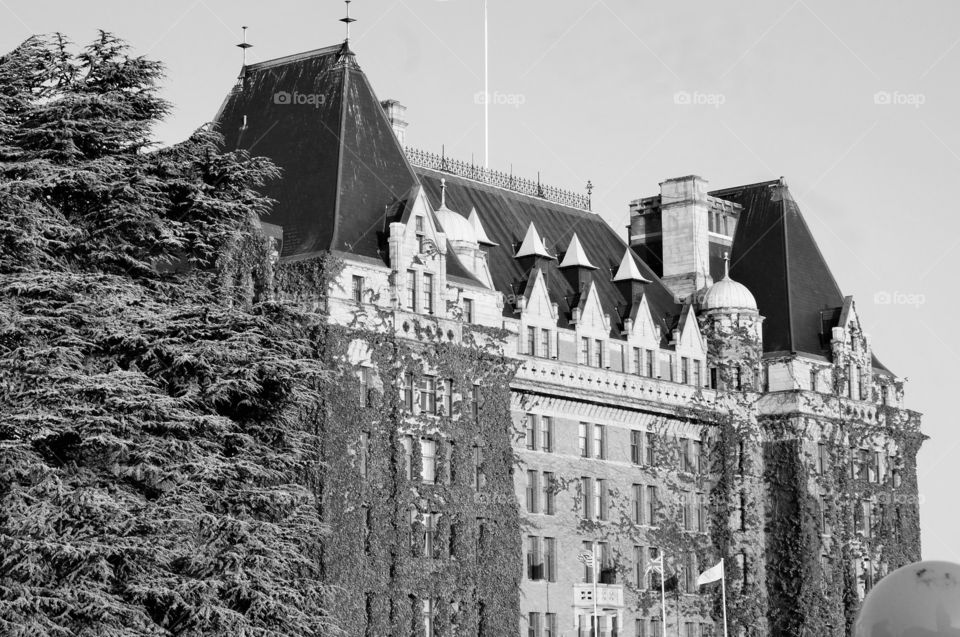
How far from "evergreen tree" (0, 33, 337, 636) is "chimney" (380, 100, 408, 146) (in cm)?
2246

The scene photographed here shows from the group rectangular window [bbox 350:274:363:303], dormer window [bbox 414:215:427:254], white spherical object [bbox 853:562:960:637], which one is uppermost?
dormer window [bbox 414:215:427:254]

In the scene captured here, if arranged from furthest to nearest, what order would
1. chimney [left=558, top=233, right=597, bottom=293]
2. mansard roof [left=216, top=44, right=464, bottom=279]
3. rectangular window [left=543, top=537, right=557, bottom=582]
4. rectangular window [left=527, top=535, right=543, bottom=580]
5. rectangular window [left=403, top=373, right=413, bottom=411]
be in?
chimney [left=558, top=233, right=597, bottom=293] < rectangular window [left=543, top=537, right=557, bottom=582] < rectangular window [left=527, top=535, right=543, bottom=580] < mansard roof [left=216, top=44, right=464, bottom=279] < rectangular window [left=403, top=373, right=413, bottom=411]

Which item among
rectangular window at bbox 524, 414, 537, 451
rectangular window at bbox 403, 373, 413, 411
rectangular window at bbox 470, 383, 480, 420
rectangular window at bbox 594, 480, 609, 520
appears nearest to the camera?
rectangular window at bbox 403, 373, 413, 411

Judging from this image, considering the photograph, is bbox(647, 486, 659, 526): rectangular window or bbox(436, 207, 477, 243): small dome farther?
bbox(647, 486, 659, 526): rectangular window

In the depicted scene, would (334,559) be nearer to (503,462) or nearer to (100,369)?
(503,462)

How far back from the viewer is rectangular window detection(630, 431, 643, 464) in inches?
2714

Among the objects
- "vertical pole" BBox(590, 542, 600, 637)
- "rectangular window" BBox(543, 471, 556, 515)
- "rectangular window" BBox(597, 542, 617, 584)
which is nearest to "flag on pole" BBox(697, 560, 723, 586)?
"rectangular window" BBox(597, 542, 617, 584)

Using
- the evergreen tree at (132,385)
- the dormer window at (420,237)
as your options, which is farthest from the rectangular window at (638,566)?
the evergreen tree at (132,385)

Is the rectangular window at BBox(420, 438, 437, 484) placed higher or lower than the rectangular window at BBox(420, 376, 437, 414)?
lower

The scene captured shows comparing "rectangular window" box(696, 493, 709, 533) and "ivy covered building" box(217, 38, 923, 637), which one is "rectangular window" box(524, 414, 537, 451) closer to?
"ivy covered building" box(217, 38, 923, 637)

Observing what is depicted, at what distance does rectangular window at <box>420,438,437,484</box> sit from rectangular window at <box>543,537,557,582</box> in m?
8.35

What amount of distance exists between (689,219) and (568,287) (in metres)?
12.3

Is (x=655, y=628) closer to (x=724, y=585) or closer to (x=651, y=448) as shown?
(x=724, y=585)

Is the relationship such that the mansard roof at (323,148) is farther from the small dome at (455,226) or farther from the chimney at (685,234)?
the chimney at (685,234)
